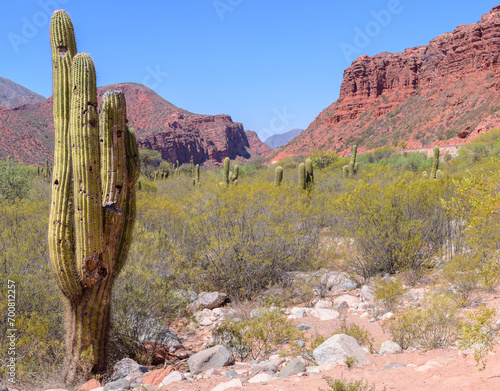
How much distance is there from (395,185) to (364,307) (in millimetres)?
3178

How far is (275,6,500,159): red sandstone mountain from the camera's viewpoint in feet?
162

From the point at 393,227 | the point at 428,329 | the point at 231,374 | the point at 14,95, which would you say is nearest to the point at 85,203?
the point at 231,374

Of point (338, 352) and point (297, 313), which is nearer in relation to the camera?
point (338, 352)

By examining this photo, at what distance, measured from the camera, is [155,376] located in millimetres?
4012

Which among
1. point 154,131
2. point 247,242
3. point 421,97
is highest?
point 421,97

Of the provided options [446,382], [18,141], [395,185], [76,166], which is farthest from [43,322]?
[18,141]

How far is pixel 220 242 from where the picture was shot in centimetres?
675

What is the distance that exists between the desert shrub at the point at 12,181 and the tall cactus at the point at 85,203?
38.7ft

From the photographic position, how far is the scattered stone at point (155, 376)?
12.7 feet

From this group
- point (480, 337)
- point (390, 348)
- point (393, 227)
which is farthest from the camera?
point (393, 227)

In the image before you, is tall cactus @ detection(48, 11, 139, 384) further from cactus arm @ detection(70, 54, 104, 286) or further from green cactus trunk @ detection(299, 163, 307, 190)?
green cactus trunk @ detection(299, 163, 307, 190)

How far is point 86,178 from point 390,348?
4.02 metres

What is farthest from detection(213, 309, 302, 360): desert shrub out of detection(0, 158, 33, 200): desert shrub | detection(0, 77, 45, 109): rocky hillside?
detection(0, 77, 45, 109): rocky hillside

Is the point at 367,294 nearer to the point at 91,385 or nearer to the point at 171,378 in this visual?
the point at 171,378
